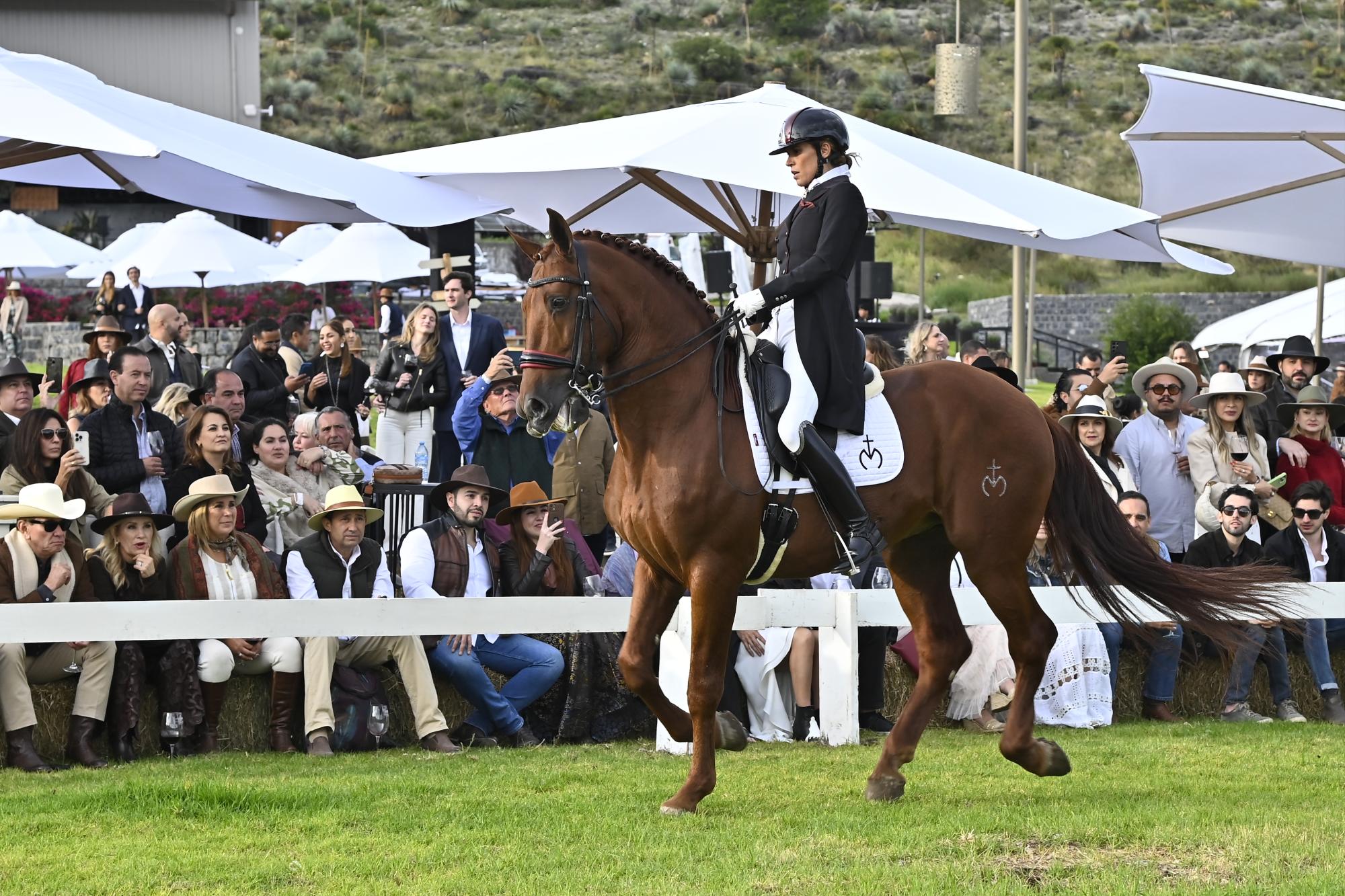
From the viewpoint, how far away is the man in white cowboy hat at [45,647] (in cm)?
768

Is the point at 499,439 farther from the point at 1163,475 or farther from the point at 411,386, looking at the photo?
the point at 1163,475

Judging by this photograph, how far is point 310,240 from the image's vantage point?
28.0 m

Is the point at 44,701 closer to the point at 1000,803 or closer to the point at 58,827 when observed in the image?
the point at 58,827

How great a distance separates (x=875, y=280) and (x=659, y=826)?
1440cm

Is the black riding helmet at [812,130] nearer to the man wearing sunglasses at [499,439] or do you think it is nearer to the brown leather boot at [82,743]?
the brown leather boot at [82,743]

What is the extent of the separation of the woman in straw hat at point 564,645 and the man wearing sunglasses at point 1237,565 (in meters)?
3.54

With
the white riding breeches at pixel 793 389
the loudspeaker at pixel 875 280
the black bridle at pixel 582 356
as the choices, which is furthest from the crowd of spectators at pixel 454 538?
the loudspeaker at pixel 875 280

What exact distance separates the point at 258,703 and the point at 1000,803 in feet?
12.6

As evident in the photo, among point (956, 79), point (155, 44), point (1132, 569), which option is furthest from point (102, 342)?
point (956, 79)

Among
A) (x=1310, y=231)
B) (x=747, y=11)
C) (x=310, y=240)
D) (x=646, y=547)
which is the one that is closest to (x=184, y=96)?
(x=310, y=240)

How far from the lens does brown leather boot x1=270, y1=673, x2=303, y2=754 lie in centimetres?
840

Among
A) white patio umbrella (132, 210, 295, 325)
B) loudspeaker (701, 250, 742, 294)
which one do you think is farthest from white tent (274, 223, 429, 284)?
loudspeaker (701, 250, 742, 294)

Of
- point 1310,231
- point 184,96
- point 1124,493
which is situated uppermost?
point 184,96

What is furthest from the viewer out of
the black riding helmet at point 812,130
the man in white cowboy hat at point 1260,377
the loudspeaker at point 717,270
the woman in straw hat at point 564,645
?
the loudspeaker at point 717,270
